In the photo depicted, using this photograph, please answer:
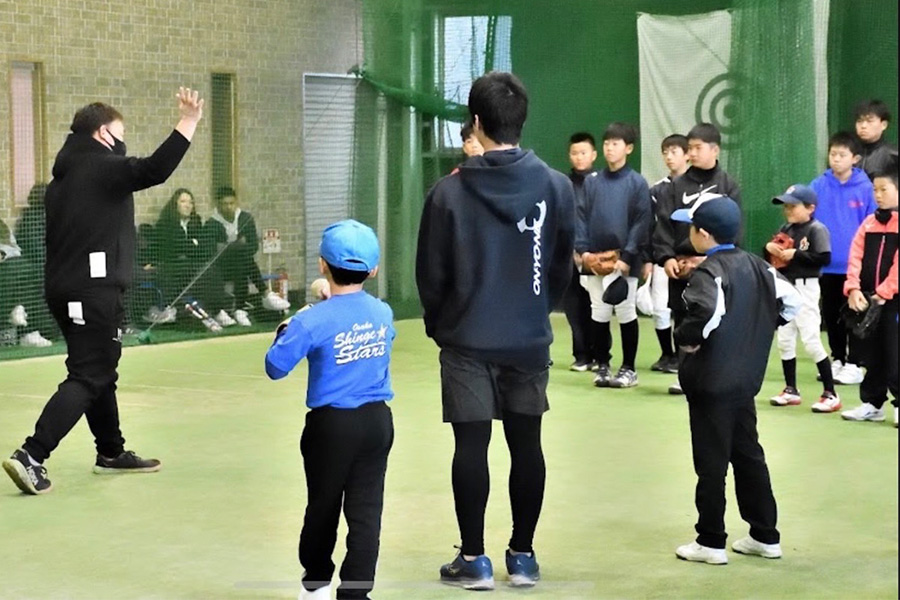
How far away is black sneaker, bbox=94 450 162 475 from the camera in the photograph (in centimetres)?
657

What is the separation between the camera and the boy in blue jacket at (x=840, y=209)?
880 cm

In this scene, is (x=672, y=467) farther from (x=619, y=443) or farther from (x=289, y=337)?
(x=289, y=337)

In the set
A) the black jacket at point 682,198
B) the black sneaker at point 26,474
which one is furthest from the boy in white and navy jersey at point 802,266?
the black sneaker at point 26,474

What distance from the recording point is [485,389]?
4586 millimetres

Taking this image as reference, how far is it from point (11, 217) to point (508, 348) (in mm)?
7822

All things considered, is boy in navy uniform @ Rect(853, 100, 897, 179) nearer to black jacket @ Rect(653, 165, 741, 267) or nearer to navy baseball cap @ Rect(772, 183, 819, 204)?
navy baseball cap @ Rect(772, 183, 819, 204)

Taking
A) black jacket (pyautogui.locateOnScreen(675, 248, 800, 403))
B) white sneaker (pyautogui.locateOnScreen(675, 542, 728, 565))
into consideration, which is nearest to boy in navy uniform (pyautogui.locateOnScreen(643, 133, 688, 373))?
black jacket (pyautogui.locateOnScreen(675, 248, 800, 403))

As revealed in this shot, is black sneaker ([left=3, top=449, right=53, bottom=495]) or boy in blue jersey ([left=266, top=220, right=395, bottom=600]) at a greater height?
boy in blue jersey ([left=266, top=220, right=395, bottom=600])

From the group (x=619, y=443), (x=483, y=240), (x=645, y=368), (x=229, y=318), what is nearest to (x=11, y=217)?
(x=229, y=318)

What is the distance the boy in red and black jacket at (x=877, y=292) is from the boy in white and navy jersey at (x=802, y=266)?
333 millimetres

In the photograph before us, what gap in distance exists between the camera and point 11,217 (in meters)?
11.4

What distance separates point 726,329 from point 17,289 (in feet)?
24.4

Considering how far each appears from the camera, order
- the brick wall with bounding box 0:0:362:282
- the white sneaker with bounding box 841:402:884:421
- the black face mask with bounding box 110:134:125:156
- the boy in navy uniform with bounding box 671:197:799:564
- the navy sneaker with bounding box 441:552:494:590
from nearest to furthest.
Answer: the navy sneaker with bounding box 441:552:494:590 → the boy in navy uniform with bounding box 671:197:799:564 → the black face mask with bounding box 110:134:125:156 → the white sneaker with bounding box 841:402:884:421 → the brick wall with bounding box 0:0:362:282

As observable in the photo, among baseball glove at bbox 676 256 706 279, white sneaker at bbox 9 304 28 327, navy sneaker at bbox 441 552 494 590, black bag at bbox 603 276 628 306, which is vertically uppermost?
baseball glove at bbox 676 256 706 279
